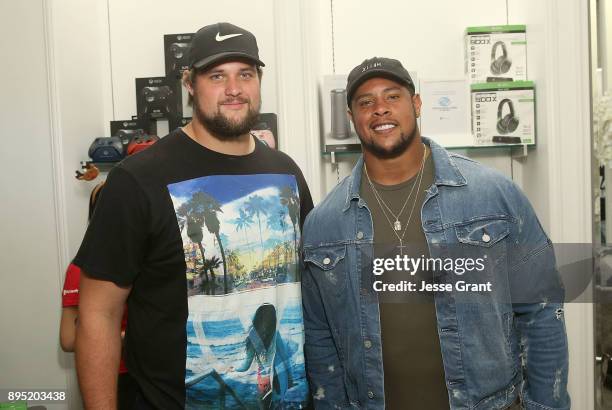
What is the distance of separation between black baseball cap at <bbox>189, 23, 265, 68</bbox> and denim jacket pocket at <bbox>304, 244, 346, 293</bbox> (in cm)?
57

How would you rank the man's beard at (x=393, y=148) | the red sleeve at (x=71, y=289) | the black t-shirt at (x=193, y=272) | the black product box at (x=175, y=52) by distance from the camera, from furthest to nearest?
the black product box at (x=175, y=52)
the red sleeve at (x=71, y=289)
the man's beard at (x=393, y=148)
the black t-shirt at (x=193, y=272)

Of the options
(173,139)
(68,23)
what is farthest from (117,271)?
(68,23)

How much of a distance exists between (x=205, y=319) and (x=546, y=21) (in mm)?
1553

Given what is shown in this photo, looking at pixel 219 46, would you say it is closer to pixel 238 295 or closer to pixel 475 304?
pixel 238 295

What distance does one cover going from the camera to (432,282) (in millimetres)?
1391

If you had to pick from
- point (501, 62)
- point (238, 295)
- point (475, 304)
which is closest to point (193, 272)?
point (238, 295)

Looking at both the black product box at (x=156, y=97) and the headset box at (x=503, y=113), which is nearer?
the headset box at (x=503, y=113)

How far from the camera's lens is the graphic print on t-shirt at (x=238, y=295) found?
1.40 metres

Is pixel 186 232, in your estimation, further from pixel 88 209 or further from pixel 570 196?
pixel 570 196

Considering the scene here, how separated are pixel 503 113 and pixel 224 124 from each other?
1.16 meters

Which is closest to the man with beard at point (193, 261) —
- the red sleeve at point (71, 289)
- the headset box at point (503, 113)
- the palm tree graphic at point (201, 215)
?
the palm tree graphic at point (201, 215)

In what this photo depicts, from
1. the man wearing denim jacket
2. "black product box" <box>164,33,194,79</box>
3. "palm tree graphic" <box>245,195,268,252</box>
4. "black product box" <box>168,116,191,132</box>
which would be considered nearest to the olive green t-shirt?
the man wearing denim jacket

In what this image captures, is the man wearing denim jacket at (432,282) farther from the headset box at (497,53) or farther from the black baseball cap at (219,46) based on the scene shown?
the headset box at (497,53)

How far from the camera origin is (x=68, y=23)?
6.82 feet
